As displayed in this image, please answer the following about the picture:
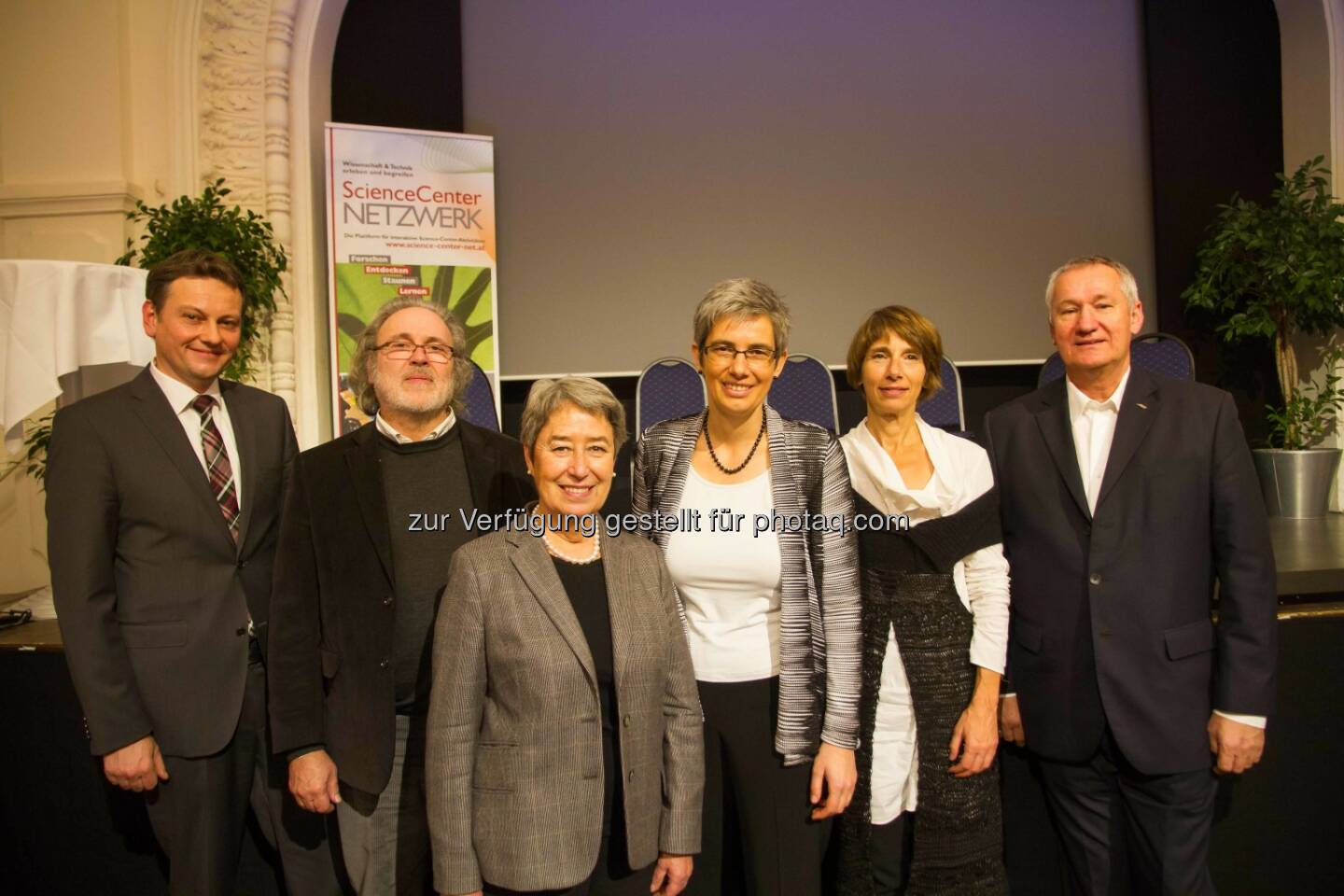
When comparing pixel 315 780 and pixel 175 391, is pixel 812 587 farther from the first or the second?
pixel 175 391

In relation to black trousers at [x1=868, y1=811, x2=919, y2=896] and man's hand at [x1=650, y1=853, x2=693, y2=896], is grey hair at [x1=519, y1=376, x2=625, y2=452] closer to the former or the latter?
man's hand at [x1=650, y1=853, x2=693, y2=896]

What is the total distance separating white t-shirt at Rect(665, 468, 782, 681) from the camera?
5.05 feet

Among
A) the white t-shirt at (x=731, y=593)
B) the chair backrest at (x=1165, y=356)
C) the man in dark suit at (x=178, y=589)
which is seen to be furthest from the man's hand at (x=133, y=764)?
the chair backrest at (x=1165, y=356)

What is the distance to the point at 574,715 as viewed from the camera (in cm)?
135

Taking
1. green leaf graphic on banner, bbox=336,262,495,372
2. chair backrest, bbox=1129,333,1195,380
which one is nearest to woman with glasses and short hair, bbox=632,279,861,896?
green leaf graphic on banner, bbox=336,262,495,372

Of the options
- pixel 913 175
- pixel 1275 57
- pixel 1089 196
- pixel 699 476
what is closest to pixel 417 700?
pixel 699 476

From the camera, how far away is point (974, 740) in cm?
162

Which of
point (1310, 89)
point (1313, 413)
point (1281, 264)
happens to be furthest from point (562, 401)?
point (1310, 89)

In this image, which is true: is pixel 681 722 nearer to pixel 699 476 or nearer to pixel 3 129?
pixel 699 476

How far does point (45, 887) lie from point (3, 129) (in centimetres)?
374

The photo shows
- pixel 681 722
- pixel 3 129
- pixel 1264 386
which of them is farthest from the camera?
pixel 1264 386

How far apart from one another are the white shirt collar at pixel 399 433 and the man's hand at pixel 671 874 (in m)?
0.95

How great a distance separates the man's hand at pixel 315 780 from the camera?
5.15 ft

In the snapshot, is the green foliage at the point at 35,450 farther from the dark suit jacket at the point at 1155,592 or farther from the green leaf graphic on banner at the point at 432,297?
the dark suit jacket at the point at 1155,592
